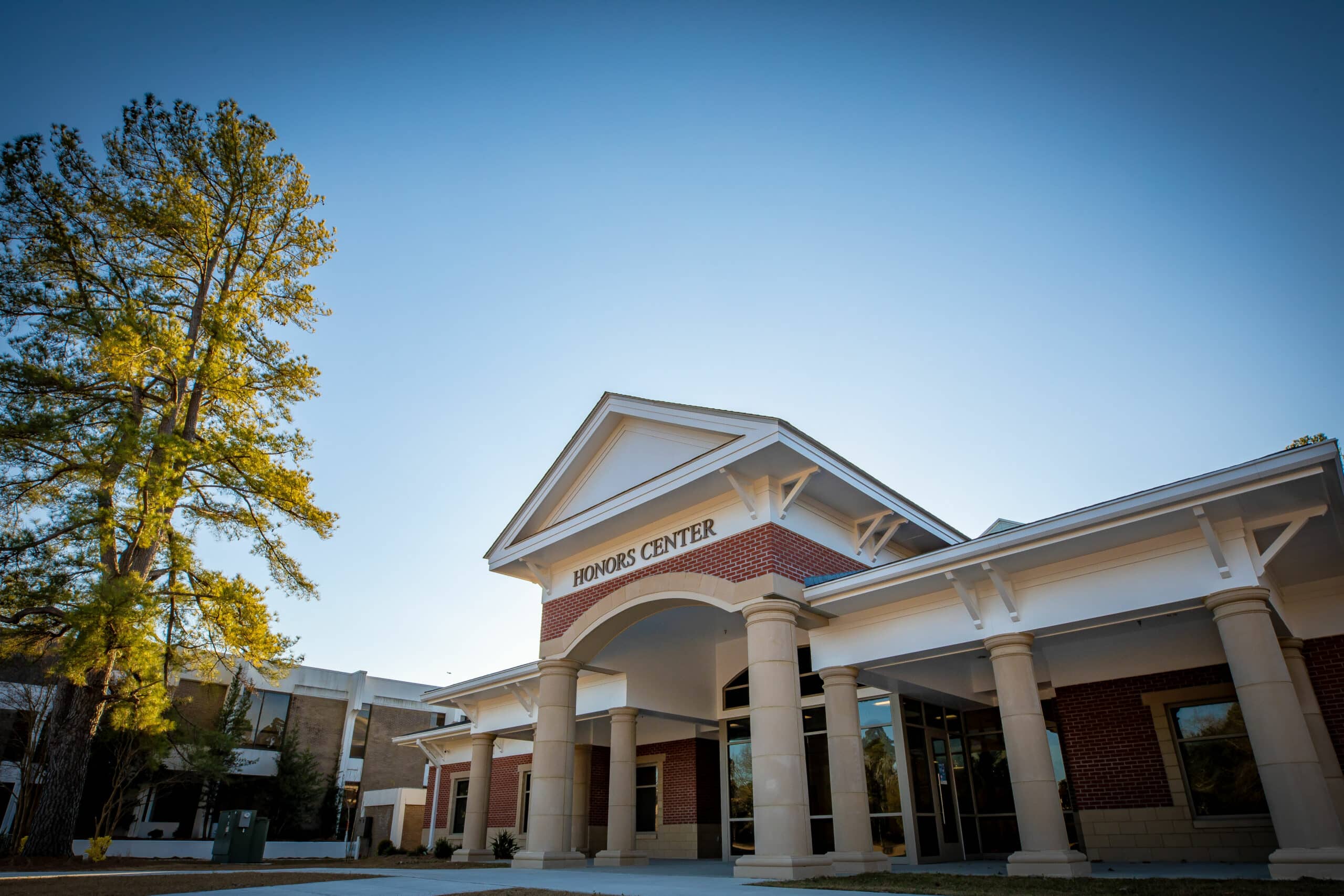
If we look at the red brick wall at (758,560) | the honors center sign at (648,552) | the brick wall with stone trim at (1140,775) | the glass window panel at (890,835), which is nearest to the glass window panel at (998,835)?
the brick wall with stone trim at (1140,775)

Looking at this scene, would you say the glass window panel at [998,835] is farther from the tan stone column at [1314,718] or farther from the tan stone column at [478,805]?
the tan stone column at [478,805]

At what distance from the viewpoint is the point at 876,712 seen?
578 inches

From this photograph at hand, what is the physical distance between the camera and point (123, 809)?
90.5 feet

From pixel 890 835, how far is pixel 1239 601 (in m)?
8.07

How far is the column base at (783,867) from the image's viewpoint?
9938 mm

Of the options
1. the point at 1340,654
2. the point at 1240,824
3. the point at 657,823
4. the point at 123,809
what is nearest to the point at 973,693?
the point at 1240,824

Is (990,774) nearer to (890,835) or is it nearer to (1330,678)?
(890,835)

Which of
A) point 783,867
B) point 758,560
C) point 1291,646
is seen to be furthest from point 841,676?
point 1291,646

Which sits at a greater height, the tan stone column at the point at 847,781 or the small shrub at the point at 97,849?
the tan stone column at the point at 847,781

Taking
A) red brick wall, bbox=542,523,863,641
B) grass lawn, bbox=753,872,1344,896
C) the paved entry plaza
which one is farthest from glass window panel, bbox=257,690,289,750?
grass lawn, bbox=753,872,1344,896

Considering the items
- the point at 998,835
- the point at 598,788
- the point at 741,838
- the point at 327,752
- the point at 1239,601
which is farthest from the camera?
the point at 327,752

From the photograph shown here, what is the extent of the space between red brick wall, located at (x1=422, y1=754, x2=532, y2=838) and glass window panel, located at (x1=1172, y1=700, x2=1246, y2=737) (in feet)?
56.3

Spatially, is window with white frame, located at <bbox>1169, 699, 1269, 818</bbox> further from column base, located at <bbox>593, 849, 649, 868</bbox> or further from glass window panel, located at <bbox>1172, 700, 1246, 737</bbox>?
column base, located at <bbox>593, 849, 649, 868</bbox>

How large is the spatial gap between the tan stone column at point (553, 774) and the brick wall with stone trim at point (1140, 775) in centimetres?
914
